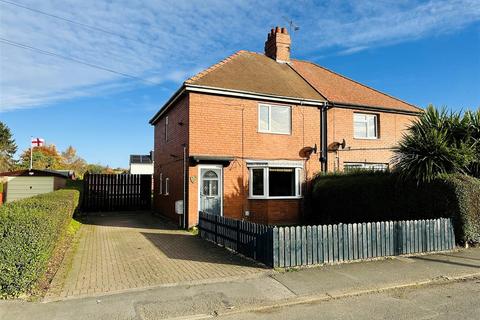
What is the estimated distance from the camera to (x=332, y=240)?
8.87 m

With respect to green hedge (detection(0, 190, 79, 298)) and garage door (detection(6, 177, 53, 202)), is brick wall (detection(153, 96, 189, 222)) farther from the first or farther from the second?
green hedge (detection(0, 190, 79, 298))

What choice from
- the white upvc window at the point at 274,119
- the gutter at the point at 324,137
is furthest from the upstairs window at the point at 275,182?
the white upvc window at the point at 274,119

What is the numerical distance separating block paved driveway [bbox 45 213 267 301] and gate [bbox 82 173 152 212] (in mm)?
8978

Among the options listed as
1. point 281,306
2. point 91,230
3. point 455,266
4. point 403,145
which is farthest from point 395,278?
point 91,230

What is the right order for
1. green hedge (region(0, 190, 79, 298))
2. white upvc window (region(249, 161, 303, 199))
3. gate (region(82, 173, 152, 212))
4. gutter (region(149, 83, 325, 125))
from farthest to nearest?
gate (region(82, 173, 152, 212)) → white upvc window (region(249, 161, 303, 199)) → gutter (region(149, 83, 325, 125)) → green hedge (region(0, 190, 79, 298))

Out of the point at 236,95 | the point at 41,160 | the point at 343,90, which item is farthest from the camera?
the point at 41,160

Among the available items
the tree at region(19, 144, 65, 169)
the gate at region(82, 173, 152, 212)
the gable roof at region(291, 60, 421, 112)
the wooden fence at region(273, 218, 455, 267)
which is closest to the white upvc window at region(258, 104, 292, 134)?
the gable roof at region(291, 60, 421, 112)

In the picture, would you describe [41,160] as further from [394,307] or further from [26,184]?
[394,307]

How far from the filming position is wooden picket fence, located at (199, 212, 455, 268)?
27.6 ft

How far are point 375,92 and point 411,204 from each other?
10.8 m

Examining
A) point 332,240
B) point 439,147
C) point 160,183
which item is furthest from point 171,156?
point 439,147

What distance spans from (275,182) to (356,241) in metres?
7.09

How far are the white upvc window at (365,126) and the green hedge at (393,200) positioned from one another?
385 centimetres

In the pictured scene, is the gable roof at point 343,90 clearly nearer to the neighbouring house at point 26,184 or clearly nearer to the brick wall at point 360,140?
the brick wall at point 360,140
